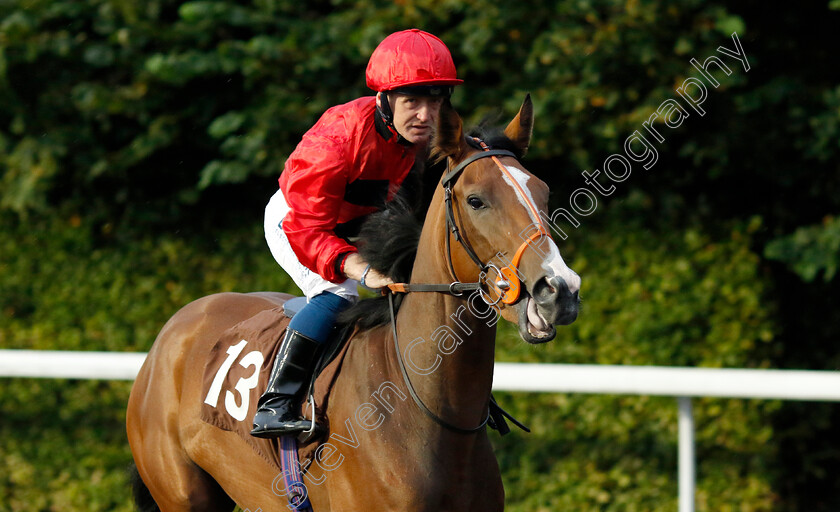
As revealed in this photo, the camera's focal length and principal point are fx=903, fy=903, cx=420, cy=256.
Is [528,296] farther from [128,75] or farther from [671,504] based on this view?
[128,75]

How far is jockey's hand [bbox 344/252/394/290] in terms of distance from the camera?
2.77 metres

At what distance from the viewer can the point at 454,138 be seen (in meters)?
2.59

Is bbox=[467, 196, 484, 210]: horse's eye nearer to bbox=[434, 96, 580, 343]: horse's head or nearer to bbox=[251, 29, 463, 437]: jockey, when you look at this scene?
bbox=[434, 96, 580, 343]: horse's head

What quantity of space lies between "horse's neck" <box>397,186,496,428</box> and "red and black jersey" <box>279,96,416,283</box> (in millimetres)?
335

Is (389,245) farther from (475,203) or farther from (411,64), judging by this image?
(411,64)

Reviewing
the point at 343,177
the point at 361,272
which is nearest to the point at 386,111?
the point at 343,177

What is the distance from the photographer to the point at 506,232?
237 centimetres

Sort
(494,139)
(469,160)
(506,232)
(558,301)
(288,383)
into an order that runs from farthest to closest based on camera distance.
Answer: (288,383) → (494,139) → (469,160) → (506,232) → (558,301)

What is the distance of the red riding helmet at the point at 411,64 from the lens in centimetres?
272

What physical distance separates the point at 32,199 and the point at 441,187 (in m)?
3.96

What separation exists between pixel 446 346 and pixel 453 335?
0.05 m

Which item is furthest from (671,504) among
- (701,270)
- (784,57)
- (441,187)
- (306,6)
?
(306,6)

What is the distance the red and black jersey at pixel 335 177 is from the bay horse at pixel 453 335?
30cm

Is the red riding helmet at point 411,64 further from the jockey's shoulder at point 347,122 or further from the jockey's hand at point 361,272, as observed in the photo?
the jockey's hand at point 361,272
